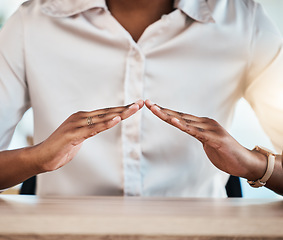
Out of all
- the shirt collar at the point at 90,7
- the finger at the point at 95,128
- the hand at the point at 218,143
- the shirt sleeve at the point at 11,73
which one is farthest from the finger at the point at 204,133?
the shirt sleeve at the point at 11,73

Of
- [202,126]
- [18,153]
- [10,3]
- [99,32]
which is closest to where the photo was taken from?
[202,126]

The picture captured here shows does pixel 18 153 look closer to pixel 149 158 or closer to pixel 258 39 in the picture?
pixel 149 158

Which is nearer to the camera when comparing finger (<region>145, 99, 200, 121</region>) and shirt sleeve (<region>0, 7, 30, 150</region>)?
finger (<region>145, 99, 200, 121</region>)

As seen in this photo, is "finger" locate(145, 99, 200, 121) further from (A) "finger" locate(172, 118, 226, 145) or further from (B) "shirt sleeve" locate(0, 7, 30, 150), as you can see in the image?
(B) "shirt sleeve" locate(0, 7, 30, 150)

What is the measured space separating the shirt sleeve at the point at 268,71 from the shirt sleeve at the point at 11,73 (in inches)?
26.1

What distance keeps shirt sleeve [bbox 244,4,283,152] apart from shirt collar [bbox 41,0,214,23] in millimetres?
156

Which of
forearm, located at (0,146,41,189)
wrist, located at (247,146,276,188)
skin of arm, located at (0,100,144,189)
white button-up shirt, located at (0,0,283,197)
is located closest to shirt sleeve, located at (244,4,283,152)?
white button-up shirt, located at (0,0,283,197)

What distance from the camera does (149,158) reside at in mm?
1100

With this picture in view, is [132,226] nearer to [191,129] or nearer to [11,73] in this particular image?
[191,129]

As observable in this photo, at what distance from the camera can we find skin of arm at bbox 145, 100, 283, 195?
80 centimetres

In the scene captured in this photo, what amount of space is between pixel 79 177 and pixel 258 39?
648 mm

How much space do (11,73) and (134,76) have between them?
1.15ft

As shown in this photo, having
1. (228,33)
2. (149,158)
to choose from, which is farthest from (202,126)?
(228,33)

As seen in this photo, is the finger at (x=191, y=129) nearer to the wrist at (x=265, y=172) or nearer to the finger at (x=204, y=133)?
the finger at (x=204, y=133)
